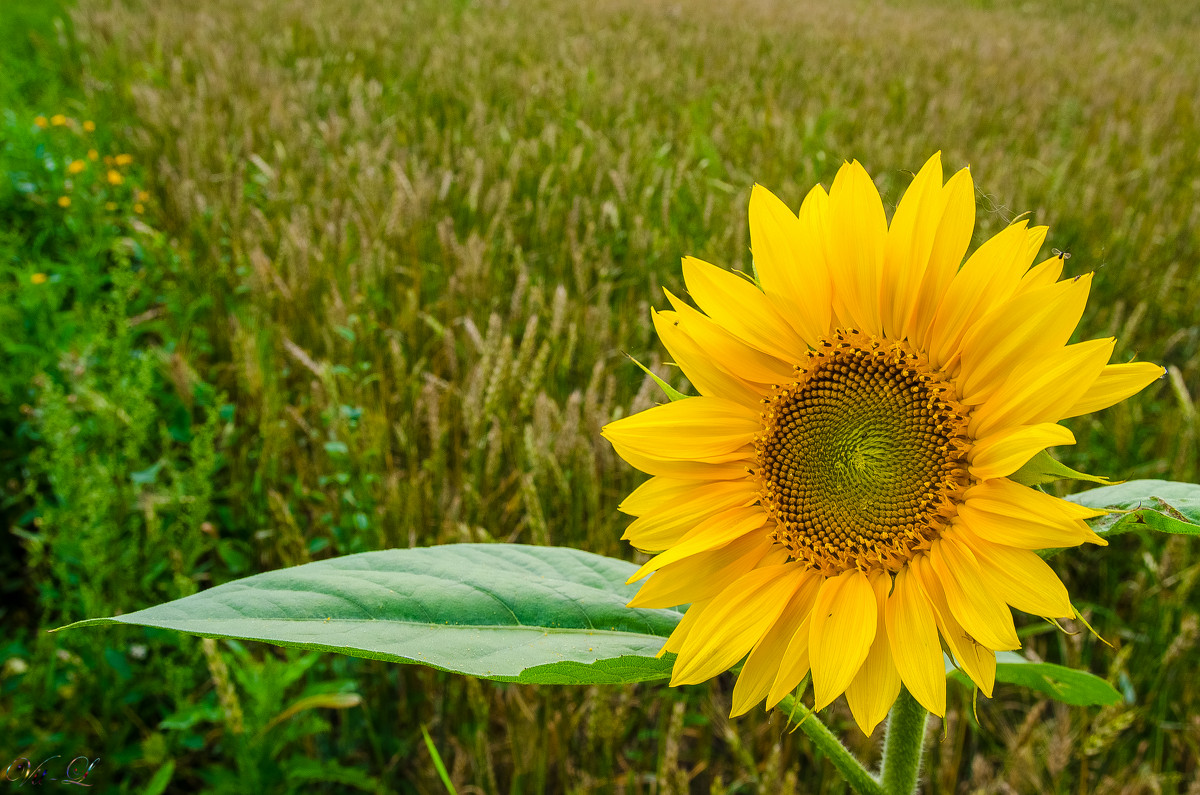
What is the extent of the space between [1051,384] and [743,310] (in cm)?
26

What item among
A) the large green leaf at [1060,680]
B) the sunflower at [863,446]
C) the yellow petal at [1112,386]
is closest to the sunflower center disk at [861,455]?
the sunflower at [863,446]

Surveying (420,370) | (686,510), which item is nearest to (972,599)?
(686,510)


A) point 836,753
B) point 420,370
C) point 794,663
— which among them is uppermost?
point 420,370

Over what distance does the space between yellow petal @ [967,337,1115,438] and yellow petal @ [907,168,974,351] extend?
0.10 m

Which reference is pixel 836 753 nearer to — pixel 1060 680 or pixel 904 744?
pixel 904 744

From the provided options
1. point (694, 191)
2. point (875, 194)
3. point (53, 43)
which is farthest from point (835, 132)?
point (53, 43)

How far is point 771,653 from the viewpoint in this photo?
2.40 ft

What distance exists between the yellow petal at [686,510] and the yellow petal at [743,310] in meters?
0.13

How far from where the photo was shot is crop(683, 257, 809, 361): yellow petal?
2.58ft

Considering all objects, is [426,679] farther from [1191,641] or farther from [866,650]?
[1191,641]

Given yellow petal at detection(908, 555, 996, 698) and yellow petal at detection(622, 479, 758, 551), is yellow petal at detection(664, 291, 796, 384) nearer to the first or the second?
yellow petal at detection(622, 479, 758, 551)

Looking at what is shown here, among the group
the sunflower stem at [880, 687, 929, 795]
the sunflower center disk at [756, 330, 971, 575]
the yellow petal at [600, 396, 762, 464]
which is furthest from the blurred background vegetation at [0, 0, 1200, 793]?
the sunflower stem at [880, 687, 929, 795]

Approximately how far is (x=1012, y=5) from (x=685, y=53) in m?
10.6

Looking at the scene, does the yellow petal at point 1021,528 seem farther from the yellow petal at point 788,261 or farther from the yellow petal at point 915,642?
the yellow petal at point 788,261
